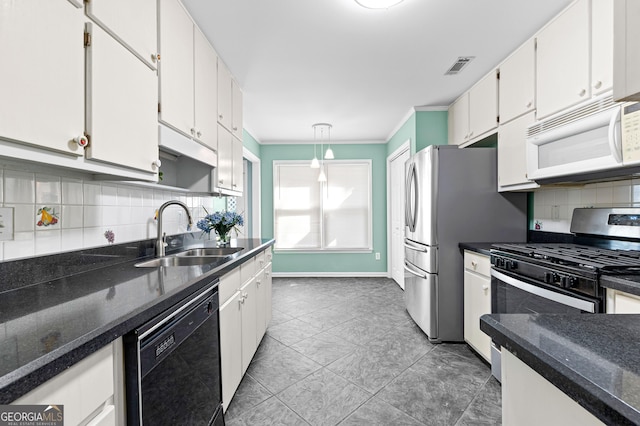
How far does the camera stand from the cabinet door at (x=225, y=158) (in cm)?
237

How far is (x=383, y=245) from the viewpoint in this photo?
5.19 metres

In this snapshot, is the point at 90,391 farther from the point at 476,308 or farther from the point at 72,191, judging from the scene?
the point at 476,308

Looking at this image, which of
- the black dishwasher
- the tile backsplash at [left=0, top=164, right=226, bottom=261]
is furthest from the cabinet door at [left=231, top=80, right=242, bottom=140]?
the black dishwasher

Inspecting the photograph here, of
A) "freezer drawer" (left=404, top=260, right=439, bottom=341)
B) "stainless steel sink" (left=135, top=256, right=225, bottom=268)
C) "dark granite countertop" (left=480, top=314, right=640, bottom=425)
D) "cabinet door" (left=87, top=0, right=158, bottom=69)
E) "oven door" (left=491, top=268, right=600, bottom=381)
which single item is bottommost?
"freezer drawer" (left=404, top=260, right=439, bottom=341)

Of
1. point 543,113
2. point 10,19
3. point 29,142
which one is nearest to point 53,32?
point 10,19

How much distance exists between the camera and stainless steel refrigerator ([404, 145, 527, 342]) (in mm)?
2604

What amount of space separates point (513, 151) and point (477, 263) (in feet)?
3.05

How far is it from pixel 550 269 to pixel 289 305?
278 centimetres

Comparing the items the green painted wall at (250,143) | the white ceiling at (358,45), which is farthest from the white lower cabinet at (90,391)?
the green painted wall at (250,143)

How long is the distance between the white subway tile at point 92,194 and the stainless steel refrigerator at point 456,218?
241 cm

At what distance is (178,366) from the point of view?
1.10 meters

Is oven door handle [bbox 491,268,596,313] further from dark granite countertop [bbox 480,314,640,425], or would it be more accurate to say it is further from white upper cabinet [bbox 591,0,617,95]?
white upper cabinet [bbox 591,0,617,95]

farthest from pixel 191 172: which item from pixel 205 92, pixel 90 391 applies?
pixel 90 391

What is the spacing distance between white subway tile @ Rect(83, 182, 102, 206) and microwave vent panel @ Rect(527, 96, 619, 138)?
8.78ft
